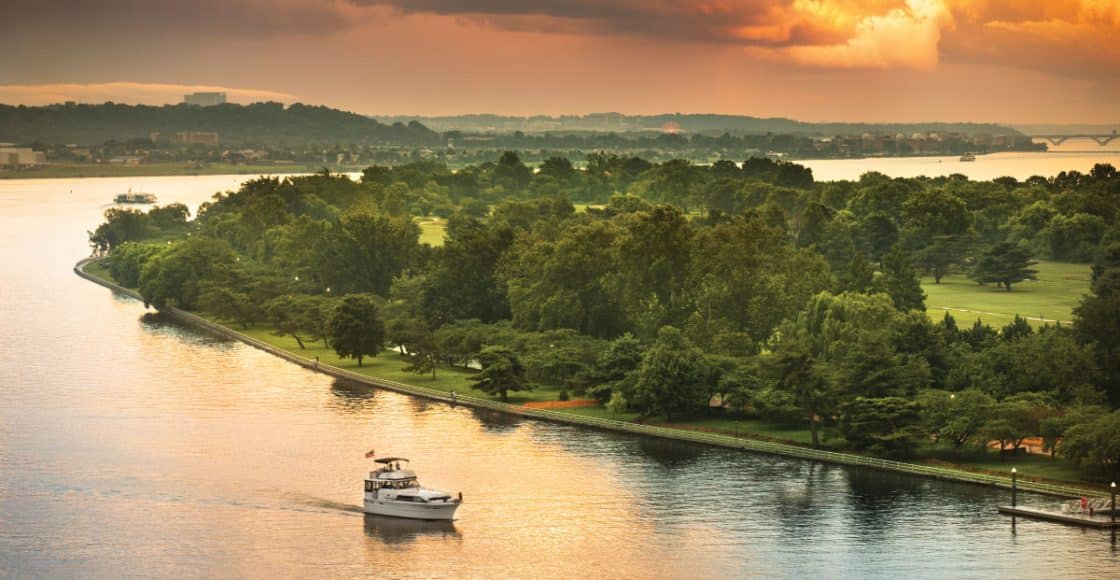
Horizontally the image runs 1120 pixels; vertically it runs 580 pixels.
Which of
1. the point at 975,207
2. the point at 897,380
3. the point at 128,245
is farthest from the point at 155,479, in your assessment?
the point at 975,207

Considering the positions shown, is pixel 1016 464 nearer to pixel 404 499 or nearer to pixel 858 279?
pixel 404 499

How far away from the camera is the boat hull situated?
190ft

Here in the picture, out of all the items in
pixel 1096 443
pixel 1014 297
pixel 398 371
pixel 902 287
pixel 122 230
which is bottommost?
pixel 398 371

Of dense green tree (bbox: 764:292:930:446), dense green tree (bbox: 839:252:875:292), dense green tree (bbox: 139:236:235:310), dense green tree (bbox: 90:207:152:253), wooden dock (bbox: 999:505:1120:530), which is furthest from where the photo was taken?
dense green tree (bbox: 90:207:152:253)

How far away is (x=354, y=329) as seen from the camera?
92688 mm

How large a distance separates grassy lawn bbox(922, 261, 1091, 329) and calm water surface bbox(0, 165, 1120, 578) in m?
37.8

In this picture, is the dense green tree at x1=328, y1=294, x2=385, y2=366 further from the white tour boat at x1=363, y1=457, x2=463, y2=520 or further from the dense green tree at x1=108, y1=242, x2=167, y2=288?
the dense green tree at x1=108, y1=242, x2=167, y2=288

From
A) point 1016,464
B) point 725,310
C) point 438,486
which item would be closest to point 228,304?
point 725,310

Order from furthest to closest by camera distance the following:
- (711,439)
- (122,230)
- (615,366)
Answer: (122,230) → (615,366) → (711,439)

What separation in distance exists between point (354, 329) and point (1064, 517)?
48.0 m

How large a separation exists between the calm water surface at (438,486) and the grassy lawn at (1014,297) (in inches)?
1490

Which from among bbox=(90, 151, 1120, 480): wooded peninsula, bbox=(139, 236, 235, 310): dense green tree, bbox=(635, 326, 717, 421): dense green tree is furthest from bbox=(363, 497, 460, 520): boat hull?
bbox=(139, 236, 235, 310): dense green tree

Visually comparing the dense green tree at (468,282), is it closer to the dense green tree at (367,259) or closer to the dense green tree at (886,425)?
the dense green tree at (367,259)

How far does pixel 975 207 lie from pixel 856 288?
77.1 m
